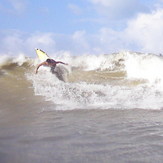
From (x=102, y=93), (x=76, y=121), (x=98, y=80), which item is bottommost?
(x=76, y=121)

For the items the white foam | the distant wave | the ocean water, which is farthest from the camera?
the distant wave

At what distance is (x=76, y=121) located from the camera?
6867 millimetres

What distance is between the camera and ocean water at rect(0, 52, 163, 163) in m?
4.59

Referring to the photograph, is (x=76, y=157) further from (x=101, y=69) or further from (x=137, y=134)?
(x=101, y=69)

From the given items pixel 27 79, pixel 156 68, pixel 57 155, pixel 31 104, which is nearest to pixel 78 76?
pixel 27 79

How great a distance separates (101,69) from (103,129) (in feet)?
42.0

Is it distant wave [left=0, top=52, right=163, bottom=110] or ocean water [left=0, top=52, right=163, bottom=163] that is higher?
distant wave [left=0, top=52, right=163, bottom=110]

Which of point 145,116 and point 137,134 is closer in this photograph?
point 137,134

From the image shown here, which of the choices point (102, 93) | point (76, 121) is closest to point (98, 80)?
point (102, 93)

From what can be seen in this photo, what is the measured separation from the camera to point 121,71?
17.5 meters

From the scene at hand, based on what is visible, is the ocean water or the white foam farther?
the white foam

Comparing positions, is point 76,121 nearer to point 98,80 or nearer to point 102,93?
point 102,93

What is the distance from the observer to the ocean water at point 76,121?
15.0ft

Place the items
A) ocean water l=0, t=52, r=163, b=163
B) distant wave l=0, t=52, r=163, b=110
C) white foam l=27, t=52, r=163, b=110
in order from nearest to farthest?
ocean water l=0, t=52, r=163, b=163, white foam l=27, t=52, r=163, b=110, distant wave l=0, t=52, r=163, b=110
